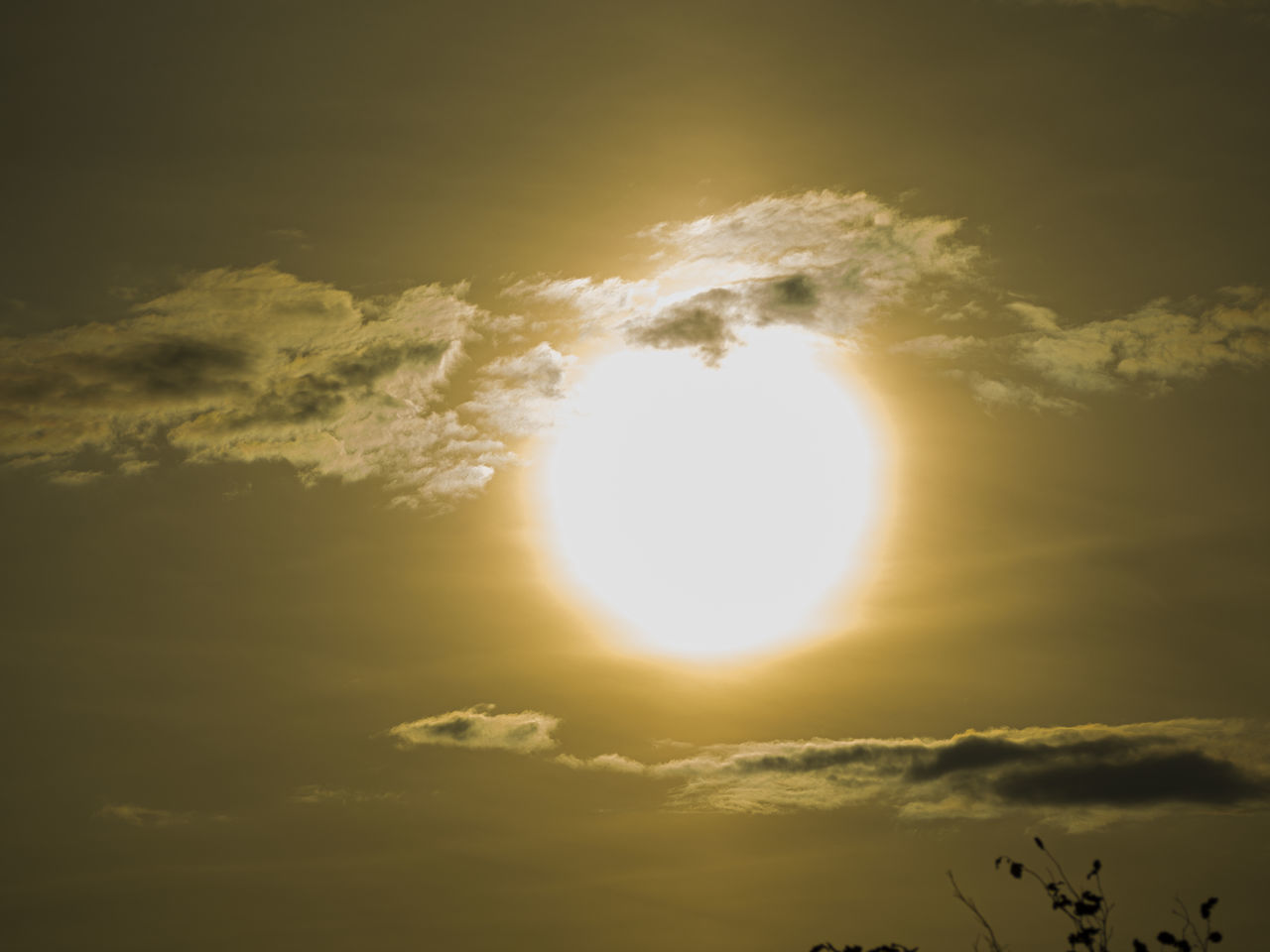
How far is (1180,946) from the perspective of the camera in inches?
1325

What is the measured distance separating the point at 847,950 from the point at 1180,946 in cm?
958

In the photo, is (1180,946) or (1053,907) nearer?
(1180,946)

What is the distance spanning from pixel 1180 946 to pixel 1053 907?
12.0ft

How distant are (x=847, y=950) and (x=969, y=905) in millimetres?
4786

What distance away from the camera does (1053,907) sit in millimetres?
35906

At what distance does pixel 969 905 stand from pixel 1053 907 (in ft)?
8.40

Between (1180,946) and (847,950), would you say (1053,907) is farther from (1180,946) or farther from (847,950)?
(847,950)

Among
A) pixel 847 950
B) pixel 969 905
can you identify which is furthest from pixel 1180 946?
pixel 847 950

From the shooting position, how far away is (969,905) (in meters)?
36.9

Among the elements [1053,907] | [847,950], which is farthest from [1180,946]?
[847,950]

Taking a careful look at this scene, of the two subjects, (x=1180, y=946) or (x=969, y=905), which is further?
(x=969, y=905)

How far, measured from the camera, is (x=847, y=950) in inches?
1373

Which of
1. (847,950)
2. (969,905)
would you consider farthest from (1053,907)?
(847,950)

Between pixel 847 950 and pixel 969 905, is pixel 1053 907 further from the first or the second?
pixel 847 950
